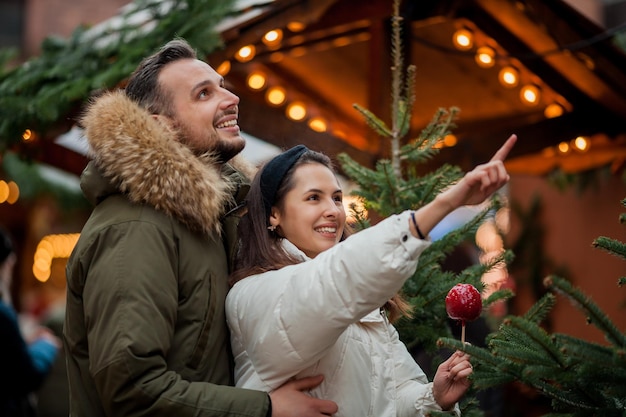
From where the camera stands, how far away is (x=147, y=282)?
9.72ft

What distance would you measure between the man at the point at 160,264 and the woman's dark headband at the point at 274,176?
140mm

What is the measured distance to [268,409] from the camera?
2973 millimetres

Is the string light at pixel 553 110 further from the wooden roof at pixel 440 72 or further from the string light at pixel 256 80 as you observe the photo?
the string light at pixel 256 80

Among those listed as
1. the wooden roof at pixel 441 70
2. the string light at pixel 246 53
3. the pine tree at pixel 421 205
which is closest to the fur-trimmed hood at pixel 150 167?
the pine tree at pixel 421 205

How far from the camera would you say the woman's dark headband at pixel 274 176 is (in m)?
3.44

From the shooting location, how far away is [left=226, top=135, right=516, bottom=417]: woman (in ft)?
8.79

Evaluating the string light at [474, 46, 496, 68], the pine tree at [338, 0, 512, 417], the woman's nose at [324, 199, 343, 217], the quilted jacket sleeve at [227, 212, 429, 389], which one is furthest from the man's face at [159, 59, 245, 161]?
the string light at [474, 46, 496, 68]

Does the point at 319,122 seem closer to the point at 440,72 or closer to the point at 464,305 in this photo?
the point at 440,72

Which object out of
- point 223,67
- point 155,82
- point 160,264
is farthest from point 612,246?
point 223,67

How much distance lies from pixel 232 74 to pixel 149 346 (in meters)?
4.79

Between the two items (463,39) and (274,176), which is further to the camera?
(463,39)

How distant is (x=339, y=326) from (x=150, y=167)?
0.90m

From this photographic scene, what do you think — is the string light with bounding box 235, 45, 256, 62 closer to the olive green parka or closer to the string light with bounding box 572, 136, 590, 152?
the olive green parka

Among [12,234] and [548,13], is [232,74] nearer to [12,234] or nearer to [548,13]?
[548,13]
